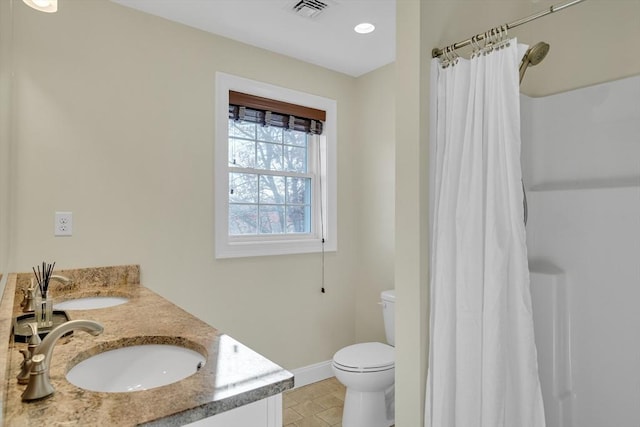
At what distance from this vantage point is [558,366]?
5.66ft

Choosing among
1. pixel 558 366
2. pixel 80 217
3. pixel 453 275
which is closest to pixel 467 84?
pixel 453 275

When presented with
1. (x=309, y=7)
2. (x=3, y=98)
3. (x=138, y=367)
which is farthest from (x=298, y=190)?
(x=3, y=98)

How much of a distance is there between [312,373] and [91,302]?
172 cm

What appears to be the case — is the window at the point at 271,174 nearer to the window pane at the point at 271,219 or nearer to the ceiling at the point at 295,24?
the window pane at the point at 271,219

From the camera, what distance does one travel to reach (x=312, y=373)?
2930mm

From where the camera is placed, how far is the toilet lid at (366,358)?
2114mm

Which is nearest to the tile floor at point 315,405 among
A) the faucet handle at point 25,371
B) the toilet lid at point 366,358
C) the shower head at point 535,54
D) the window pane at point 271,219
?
the toilet lid at point 366,358

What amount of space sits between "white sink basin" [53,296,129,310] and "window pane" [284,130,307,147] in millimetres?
1641

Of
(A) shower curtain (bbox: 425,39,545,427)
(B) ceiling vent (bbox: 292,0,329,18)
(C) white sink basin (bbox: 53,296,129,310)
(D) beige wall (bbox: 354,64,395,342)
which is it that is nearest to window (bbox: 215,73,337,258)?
(D) beige wall (bbox: 354,64,395,342)

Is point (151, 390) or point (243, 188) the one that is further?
point (243, 188)

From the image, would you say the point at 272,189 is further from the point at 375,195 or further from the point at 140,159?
the point at 140,159

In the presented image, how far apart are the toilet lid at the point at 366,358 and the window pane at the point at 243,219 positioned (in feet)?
3.47

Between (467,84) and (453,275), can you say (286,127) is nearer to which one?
(467,84)

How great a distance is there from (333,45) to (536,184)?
5.22ft
